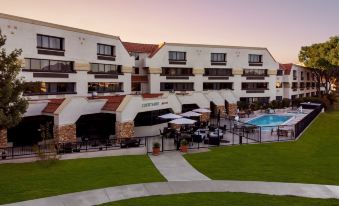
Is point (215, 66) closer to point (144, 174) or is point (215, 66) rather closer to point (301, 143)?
point (301, 143)

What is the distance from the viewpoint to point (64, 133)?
2753 cm

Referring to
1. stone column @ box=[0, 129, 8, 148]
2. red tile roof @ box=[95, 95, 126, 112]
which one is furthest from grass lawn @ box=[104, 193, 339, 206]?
red tile roof @ box=[95, 95, 126, 112]

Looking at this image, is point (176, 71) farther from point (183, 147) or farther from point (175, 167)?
point (175, 167)

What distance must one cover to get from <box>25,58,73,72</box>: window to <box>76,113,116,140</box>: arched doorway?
643cm

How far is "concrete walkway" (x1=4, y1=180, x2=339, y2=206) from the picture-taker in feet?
51.6

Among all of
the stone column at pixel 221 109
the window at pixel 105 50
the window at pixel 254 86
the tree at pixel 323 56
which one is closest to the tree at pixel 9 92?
the window at pixel 105 50

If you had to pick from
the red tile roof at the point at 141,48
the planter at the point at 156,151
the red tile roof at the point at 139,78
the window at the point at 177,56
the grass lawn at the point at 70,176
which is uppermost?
the red tile roof at the point at 141,48

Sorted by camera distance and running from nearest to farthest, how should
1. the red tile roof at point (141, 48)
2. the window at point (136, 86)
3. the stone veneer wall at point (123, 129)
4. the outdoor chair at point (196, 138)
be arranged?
1. the stone veneer wall at point (123, 129)
2. the outdoor chair at point (196, 138)
3. the window at point (136, 86)
4. the red tile roof at point (141, 48)

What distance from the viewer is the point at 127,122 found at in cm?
3022

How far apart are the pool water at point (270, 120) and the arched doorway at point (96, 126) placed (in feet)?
77.0

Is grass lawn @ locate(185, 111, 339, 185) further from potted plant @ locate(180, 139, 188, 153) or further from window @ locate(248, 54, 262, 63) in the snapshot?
window @ locate(248, 54, 262, 63)

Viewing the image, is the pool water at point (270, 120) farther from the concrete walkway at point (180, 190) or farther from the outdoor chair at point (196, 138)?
the concrete walkway at point (180, 190)

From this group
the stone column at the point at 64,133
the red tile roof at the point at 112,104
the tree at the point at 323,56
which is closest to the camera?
the stone column at the point at 64,133

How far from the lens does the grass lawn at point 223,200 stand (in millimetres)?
15328
